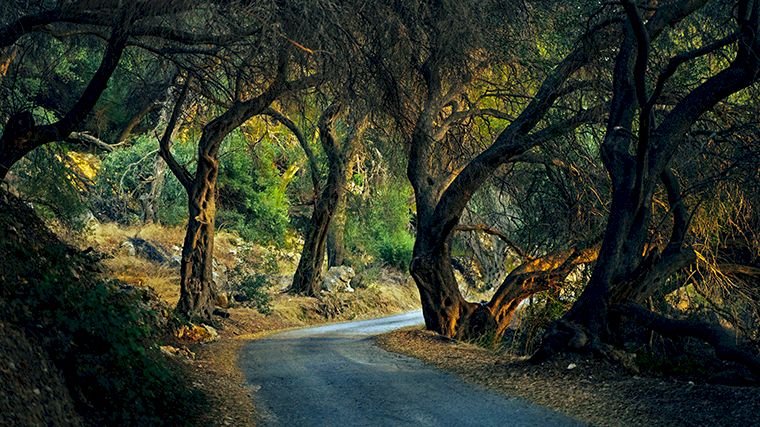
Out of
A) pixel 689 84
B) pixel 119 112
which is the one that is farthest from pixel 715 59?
pixel 119 112

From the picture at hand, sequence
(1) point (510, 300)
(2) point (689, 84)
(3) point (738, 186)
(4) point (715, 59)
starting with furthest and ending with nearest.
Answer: (1) point (510, 300) → (4) point (715, 59) → (2) point (689, 84) → (3) point (738, 186)

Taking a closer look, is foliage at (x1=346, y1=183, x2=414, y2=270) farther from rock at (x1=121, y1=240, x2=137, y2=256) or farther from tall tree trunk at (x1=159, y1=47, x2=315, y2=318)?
tall tree trunk at (x1=159, y1=47, x2=315, y2=318)

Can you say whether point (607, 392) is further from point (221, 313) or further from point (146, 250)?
point (146, 250)

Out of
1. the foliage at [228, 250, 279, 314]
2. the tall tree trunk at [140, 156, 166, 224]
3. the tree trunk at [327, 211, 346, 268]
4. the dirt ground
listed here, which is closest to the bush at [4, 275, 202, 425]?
the dirt ground

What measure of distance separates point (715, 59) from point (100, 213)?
26174 mm

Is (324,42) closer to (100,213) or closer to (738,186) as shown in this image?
(738,186)

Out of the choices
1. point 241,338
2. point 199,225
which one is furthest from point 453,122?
point 241,338

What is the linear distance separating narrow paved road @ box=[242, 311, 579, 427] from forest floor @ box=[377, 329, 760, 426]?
363 mm

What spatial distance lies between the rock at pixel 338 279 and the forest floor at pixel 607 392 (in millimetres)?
18937

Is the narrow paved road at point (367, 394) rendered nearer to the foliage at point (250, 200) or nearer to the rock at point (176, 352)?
the rock at point (176, 352)

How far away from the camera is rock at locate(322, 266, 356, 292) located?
33812mm

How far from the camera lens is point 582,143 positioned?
59.1ft

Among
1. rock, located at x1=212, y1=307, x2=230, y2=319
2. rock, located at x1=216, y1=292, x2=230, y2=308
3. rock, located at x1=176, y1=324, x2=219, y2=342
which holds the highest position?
rock, located at x1=216, y1=292, x2=230, y2=308

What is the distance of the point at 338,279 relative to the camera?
3506 centimetres
